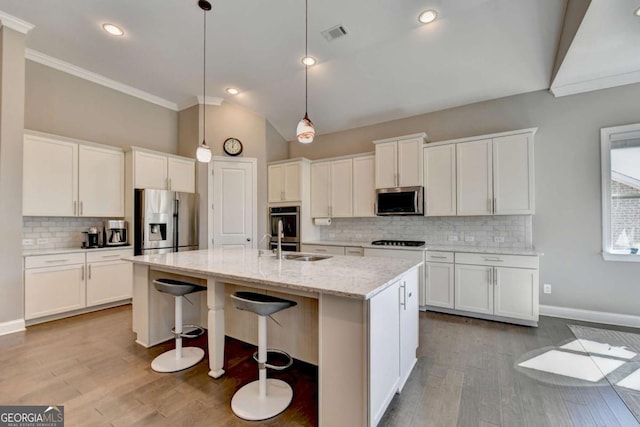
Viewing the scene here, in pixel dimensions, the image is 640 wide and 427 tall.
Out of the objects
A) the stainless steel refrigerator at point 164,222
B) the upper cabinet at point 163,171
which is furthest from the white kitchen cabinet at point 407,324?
the upper cabinet at point 163,171

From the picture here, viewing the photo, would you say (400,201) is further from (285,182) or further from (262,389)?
(262,389)

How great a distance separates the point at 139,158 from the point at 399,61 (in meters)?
4.02

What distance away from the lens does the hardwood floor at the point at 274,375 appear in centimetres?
177

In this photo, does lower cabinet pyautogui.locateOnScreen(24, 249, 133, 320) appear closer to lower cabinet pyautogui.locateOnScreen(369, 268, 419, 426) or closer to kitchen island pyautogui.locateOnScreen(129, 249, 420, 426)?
kitchen island pyautogui.locateOnScreen(129, 249, 420, 426)

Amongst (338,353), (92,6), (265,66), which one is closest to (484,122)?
(265,66)

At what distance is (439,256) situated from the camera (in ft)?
12.3

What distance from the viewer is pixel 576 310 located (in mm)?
3461

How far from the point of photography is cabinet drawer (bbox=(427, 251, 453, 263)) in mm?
3678

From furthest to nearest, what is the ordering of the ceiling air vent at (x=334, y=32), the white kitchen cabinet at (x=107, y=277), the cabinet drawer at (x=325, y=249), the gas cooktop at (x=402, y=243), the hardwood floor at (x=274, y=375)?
the cabinet drawer at (x=325, y=249) → the gas cooktop at (x=402, y=243) → the white kitchen cabinet at (x=107, y=277) → the ceiling air vent at (x=334, y=32) → the hardwood floor at (x=274, y=375)

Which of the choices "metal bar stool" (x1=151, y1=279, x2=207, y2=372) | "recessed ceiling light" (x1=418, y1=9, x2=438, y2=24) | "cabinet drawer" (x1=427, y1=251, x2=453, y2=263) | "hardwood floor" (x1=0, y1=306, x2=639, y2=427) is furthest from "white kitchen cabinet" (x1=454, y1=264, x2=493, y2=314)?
"metal bar stool" (x1=151, y1=279, x2=207, y2=372)

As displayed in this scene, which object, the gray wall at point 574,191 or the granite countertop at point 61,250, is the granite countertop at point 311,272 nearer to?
the granite countertop at point 61,250

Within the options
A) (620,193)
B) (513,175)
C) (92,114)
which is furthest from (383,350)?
(92,114)

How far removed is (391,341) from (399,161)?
2.97 m

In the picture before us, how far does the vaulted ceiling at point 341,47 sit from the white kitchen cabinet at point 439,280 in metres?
2.33
